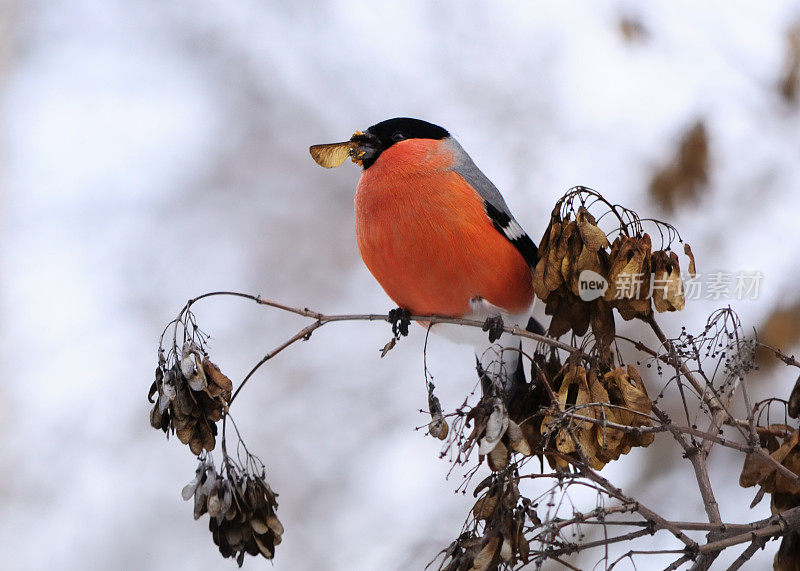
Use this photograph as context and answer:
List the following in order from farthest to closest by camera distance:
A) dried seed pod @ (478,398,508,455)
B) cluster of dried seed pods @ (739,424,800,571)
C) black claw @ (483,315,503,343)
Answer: black claw @ (483,315,503,343) < cluster of dried seed pods @ (739,424,800,571) < dried seed pod @ (478,398,508,455)

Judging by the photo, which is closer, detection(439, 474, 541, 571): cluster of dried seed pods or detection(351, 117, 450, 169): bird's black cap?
detection(439, 474, 541, 571): cluster of dried seed pods

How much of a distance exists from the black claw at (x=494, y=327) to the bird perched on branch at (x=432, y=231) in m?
0.03

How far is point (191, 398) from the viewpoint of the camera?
659 mm

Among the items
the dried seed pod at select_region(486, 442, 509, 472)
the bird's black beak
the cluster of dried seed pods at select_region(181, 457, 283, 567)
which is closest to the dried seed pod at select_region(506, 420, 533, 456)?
the dried seed pod at select_region(486, 442, 509, 472)

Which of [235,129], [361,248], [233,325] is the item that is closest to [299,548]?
[233,325]

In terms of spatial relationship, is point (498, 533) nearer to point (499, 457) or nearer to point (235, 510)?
point (499, 457)

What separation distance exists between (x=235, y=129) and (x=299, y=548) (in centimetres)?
59

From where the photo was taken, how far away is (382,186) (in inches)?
33.0

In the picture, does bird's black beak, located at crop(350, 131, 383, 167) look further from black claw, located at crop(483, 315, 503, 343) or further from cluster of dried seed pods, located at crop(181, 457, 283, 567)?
cluster of dried seed pods, located at crop(181, 457, 283, 567)

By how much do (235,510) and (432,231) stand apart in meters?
0.32

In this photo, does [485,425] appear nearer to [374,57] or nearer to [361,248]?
[361,248]

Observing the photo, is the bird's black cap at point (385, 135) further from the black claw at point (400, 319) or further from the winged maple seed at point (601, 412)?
the winged maple seed at point (601, 412)

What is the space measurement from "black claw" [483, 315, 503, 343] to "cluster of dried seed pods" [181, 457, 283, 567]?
261mm

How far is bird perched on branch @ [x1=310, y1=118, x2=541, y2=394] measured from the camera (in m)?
0.81
